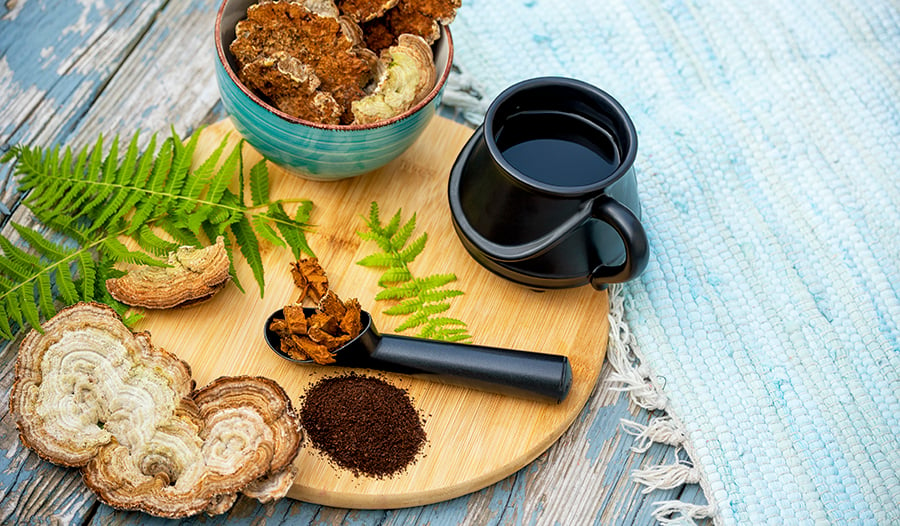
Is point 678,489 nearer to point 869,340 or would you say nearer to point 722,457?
point 722,457

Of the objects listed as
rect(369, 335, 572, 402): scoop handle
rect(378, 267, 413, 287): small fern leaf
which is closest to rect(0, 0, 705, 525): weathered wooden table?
rect(369, 335, 572, 402): scoop handle

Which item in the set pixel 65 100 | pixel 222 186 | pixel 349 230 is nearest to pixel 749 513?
pixel 349 230

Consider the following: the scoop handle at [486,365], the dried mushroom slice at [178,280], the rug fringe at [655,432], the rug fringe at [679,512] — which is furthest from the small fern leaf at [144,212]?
the rug fringe at [679,512]

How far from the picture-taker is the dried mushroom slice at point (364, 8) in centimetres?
191

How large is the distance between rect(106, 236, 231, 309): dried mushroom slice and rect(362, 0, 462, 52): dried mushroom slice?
66cm

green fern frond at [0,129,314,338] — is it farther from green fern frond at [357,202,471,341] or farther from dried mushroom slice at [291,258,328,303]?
green fern frond at [357,202,471,341]

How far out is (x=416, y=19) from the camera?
76.5 inches

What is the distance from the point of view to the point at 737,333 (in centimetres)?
207

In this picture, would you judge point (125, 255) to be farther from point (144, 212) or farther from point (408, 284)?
point (408, 284)

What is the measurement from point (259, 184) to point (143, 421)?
0.68 m

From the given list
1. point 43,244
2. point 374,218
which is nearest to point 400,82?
point 374,218

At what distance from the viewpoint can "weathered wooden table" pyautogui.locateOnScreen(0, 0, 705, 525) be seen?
180 cm

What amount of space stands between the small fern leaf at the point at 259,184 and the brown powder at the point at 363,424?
1.74ft

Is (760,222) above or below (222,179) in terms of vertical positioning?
below
